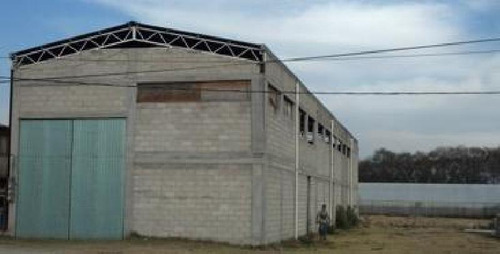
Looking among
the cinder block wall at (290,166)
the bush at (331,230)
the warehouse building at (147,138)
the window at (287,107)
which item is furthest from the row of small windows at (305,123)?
the bush at (331,230)

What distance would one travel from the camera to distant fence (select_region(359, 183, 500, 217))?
3664 inches

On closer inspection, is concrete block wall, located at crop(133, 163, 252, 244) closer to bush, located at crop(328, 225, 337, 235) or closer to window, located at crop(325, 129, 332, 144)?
bush, located at crop(328, 225, 337, 235)

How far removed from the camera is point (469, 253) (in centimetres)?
3133

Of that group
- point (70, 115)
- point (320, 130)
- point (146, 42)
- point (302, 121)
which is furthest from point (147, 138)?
point (320, 130)

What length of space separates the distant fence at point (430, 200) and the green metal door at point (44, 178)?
68.0 meters

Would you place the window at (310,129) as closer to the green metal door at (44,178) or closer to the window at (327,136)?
the window at (327,136)

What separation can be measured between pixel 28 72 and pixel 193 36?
7.16 m

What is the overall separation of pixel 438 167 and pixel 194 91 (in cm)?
11980

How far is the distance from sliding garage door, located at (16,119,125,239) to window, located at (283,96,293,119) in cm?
784

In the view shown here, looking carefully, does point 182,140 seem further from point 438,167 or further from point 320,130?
point 438,167

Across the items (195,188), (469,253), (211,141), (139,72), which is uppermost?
(139,72)

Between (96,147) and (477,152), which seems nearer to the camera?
(96,147)

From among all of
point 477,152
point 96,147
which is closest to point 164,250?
point 96,147

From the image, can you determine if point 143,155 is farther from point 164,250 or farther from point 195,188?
point 164,250
